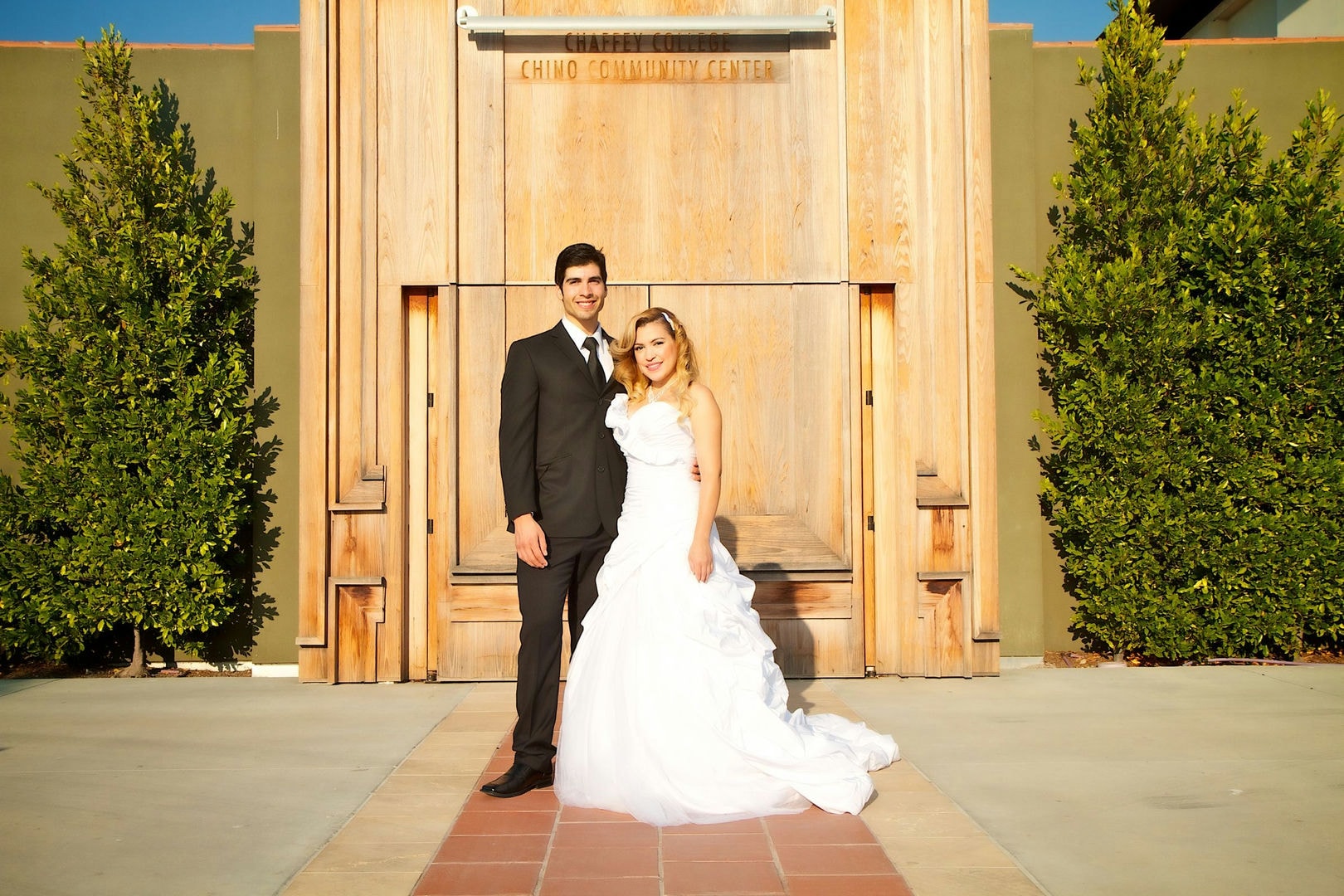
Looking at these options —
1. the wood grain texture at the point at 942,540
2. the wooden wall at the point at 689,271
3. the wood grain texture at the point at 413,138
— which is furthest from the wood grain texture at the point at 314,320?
the wood grain texture at the point at 942,540

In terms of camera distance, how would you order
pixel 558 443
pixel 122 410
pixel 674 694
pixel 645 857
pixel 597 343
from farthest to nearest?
pixel 122 410, pixel 597 343, pixel 558 443, pixel 674 694, pixel 645 857

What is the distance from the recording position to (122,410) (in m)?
6.60

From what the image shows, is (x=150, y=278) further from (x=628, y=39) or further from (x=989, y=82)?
(x=989, y=82)

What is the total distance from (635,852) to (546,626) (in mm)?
1062

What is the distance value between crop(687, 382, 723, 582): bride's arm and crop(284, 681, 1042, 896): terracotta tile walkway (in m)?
0.99

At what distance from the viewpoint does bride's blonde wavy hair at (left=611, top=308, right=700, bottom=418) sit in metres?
4.28

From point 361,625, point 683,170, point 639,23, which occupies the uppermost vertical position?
point 639,23

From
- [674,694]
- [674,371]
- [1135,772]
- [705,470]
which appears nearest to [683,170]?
[674,371]

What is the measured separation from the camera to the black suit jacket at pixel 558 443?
429 centimetres

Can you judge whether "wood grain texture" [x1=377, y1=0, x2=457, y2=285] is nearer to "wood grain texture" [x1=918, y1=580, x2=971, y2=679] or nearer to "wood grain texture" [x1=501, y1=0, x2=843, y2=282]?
"wood grain texture" [x1=501, y1=0, x2=843, y2=282]

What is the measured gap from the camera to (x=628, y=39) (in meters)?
6.56

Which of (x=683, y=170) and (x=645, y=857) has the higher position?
(x=683, y=170)

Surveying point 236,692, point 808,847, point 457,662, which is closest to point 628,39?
point 457,662

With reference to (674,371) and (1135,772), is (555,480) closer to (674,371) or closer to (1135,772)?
(674,371)
